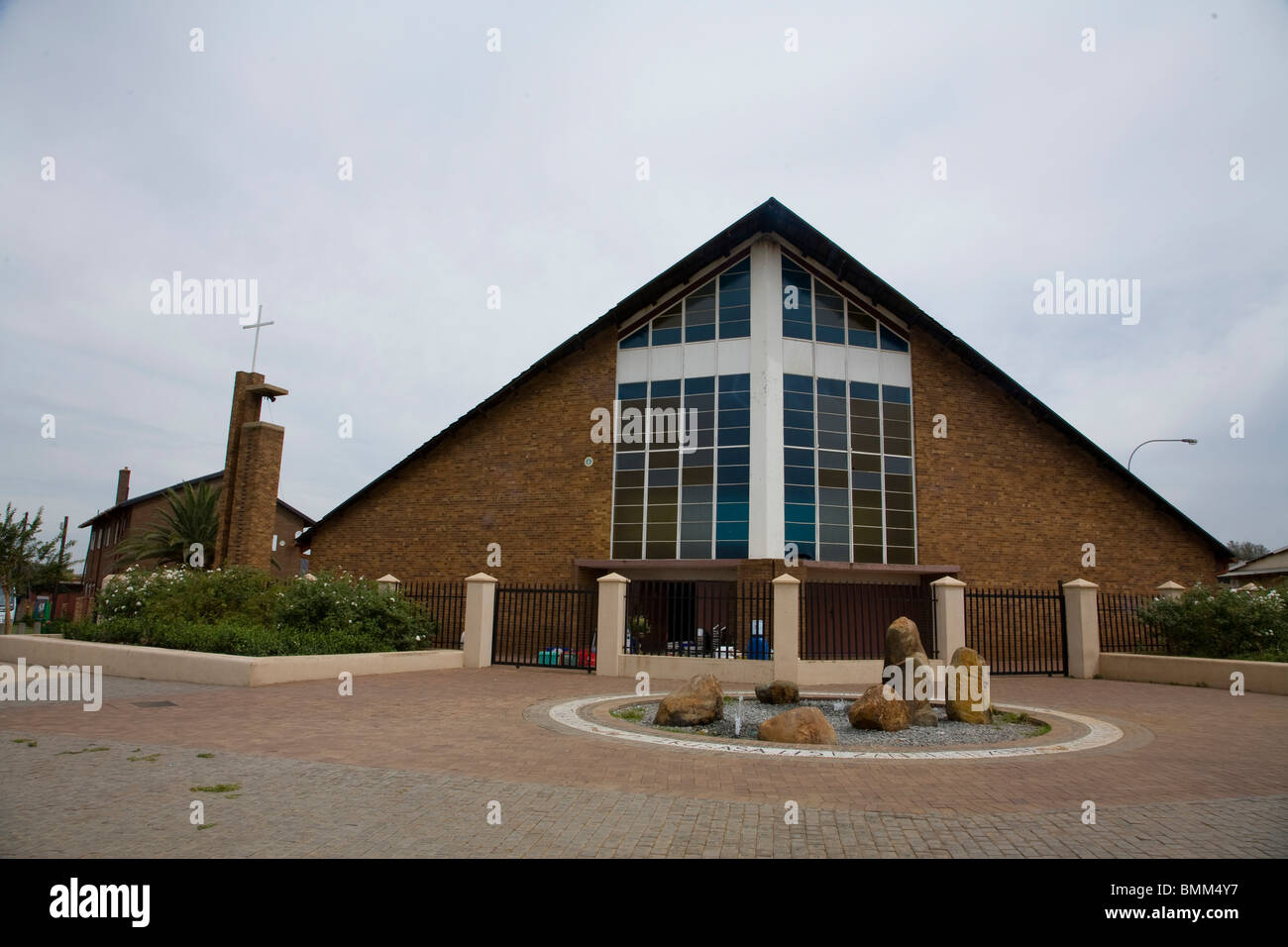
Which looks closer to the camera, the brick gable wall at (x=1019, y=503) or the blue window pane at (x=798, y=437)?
the blue window pane at (x=798, y=437)

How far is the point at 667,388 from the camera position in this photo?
2350cm

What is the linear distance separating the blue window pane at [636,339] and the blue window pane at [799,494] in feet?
22.0

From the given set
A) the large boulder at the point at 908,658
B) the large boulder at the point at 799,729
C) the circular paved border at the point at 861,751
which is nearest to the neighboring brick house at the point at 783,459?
the large boulder at the point at 908,658

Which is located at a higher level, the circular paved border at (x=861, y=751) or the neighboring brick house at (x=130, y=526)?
the neighboring brick house at (x=130, y=526)

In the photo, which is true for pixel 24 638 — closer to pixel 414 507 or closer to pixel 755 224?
pixel 414 507

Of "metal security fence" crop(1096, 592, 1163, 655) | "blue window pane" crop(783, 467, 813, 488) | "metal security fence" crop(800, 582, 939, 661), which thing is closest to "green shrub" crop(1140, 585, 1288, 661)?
"metal security fence" crop(1096, 592, 1163, 655)

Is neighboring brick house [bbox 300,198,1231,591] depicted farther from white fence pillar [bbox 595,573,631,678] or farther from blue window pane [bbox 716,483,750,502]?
white fence pillar [bbox 595,573,631,678]

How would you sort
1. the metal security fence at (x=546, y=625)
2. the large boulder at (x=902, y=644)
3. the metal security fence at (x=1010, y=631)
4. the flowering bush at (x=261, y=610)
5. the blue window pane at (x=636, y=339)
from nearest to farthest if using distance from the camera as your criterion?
the large boulder at (x=902, y=644), the flowering bush at (x=261, y=610), the metal security fence at (x=1010, y=631), the metal security fence at (x=546, y=625), the blue window pane at (x=636, y=339)

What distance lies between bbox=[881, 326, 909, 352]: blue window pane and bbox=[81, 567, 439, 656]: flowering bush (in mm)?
15845

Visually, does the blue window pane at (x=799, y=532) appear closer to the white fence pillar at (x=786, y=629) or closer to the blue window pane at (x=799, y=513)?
the blue window pane at (x=799, y=513)

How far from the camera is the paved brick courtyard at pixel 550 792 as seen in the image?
4555 millimetres
